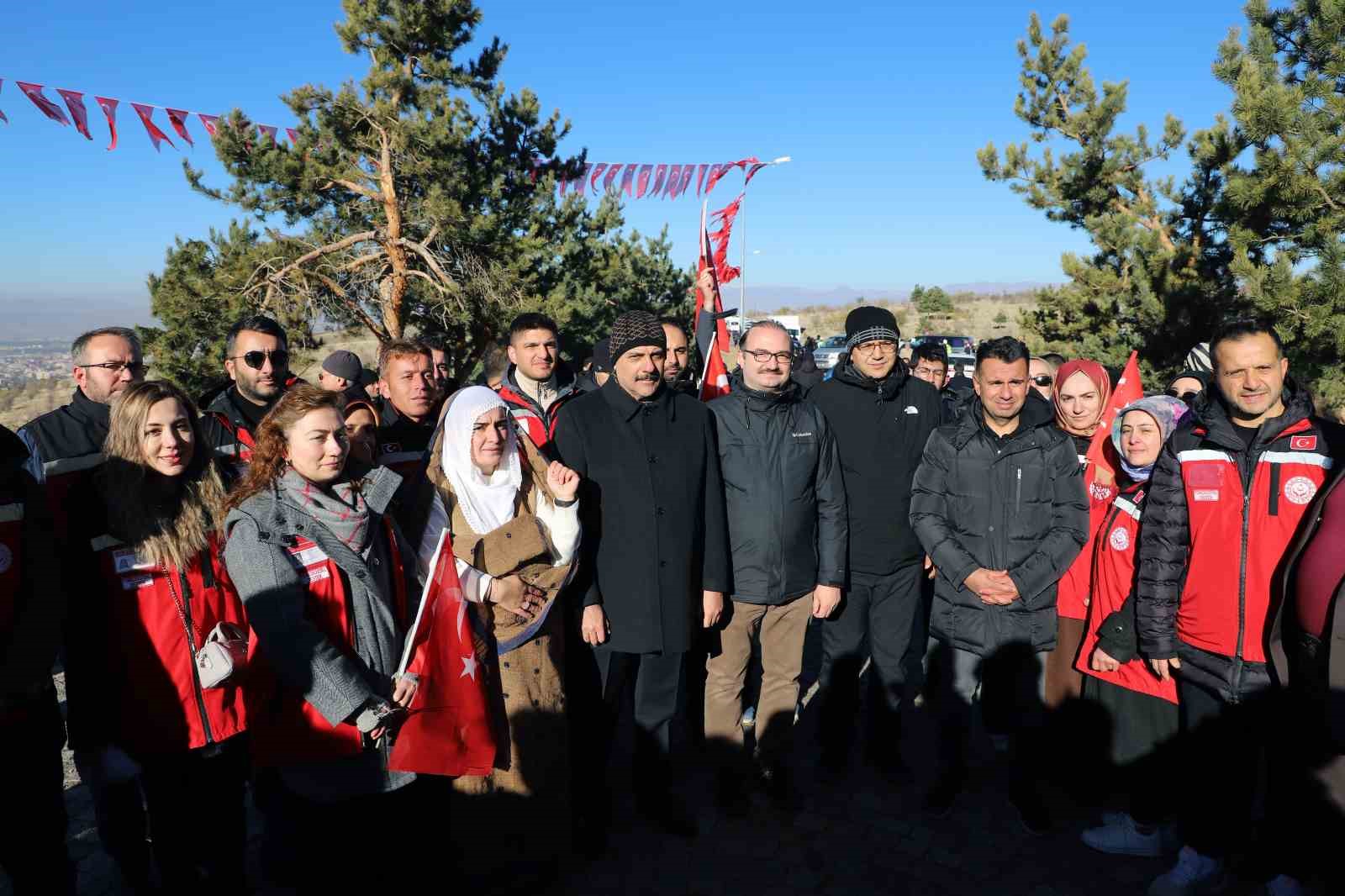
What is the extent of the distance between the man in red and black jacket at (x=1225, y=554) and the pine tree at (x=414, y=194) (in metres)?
15.5

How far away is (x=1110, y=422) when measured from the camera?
3959 mm

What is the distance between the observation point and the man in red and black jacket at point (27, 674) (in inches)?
99.9

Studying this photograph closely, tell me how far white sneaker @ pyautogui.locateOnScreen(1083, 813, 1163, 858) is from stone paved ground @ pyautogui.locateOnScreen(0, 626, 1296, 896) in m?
0.04

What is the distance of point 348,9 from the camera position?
16.3 meters

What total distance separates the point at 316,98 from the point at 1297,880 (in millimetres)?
18014

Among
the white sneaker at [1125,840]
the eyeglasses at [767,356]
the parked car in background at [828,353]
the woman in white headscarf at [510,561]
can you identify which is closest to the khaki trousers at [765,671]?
the woman in white headscarf at [510,561]

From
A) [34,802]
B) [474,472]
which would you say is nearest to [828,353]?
[474,472]

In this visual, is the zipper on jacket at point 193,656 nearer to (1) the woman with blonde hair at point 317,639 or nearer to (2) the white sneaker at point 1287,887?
(1) the woman with blonde hair at point 317,639

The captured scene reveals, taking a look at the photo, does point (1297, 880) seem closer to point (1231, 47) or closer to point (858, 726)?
point (858, 726)

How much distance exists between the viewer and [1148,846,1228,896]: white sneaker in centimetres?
328

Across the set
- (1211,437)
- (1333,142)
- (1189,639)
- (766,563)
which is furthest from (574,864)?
(1333,142)

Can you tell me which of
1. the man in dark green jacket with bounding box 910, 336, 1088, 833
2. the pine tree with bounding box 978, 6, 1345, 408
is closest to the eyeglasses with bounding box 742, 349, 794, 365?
the man in dark green jacket with bounding box 910, 336, 1088, 833

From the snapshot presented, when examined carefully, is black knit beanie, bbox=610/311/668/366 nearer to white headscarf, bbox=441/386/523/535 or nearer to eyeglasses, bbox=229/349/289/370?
white headscarf, bbox=441/386/523/535

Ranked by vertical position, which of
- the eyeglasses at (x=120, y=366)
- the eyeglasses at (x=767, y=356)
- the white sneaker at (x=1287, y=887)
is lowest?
the white sneaker at (x=1287, y=887)
